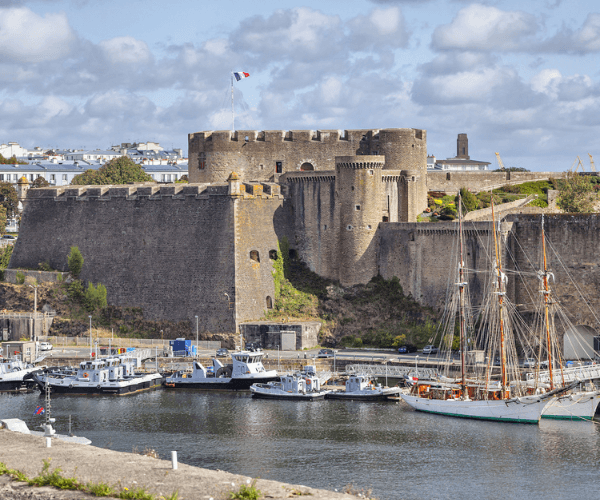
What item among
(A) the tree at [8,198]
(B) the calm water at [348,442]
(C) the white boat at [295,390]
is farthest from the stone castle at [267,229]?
(A) the tree at [8,198]

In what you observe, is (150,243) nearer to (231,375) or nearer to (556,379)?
(231,375)

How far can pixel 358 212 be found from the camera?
6203 centimetres

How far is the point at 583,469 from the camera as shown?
3938 cm

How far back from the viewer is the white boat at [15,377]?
57969 mm

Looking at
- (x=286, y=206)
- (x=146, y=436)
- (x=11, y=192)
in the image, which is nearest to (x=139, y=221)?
(x=286, y=206)

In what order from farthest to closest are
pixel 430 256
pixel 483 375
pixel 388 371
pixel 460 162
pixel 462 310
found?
pixel 460 162 → pixel 430 256 → pixel 388 371 → pixel 462 310 → pixel 483 375

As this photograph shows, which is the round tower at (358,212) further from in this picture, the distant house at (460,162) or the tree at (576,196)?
the distant house at (460,162)

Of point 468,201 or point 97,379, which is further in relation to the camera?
point 468,201

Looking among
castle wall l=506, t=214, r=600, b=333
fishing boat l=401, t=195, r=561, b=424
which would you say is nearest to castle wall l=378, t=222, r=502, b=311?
fishing boat l=401, t=195, r=561, b=424

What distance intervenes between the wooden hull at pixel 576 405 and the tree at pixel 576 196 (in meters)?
20.6

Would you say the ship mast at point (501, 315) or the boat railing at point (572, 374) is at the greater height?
the ship mast at point (501, 315)

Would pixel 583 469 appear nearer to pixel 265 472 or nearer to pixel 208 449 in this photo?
pixel 265 472

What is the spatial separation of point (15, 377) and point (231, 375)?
11289 mm

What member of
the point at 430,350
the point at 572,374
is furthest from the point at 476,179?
the point at 572,374
